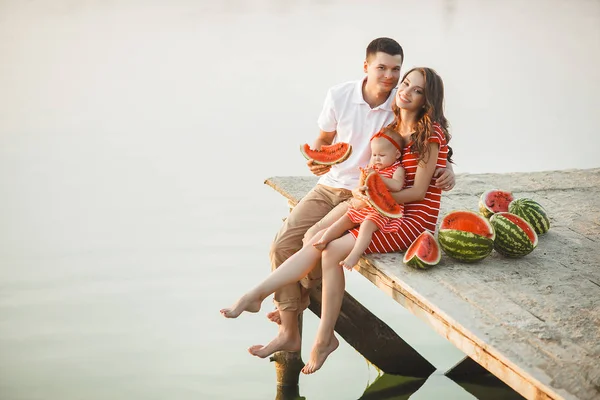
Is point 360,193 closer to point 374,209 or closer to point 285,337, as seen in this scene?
point 374,209

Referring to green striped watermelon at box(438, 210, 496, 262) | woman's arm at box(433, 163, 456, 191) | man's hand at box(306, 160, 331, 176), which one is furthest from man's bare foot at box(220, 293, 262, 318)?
woman's arm at box(433, 163, 456, 191)

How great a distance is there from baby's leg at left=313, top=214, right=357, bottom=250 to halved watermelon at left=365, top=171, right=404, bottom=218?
269 mm

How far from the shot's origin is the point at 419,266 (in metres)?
4.71

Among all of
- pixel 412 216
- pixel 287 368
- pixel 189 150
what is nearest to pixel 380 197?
pixel 412 216

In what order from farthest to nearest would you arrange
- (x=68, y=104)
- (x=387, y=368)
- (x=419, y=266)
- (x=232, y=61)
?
(x=232, y=61), (x=68, y=104), (x=387, y=368), (x=419, y=266)

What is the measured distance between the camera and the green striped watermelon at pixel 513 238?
193 inches

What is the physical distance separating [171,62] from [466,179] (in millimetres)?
9400

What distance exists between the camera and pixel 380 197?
481 cm

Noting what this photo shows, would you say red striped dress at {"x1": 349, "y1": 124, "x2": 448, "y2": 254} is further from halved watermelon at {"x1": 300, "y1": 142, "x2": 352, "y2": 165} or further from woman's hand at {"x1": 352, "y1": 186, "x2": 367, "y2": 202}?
halved watermelon at {"x1": 300, "y1": 142, "x2": 352, "y2": 165}

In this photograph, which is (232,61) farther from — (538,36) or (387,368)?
(387,368)

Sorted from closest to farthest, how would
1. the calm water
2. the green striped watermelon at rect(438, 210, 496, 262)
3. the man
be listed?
1. the green striped watermelon at rect(438, 210, 496, 262)
2. the man
3. the calm water

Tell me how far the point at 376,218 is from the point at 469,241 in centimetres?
53

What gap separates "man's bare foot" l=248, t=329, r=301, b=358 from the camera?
5188mm

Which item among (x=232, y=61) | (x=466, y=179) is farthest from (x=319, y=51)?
(x=466, y=179)
